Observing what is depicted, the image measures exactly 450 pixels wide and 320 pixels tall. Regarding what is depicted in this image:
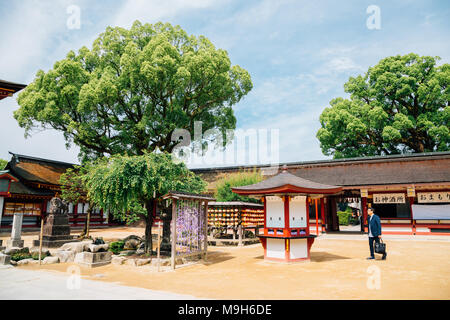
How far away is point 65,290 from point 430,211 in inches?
818

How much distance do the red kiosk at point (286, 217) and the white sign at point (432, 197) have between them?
1226 cm

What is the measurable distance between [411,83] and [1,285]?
31.2 m

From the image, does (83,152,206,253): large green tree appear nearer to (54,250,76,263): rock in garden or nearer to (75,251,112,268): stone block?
(75,251,112,268): stone block

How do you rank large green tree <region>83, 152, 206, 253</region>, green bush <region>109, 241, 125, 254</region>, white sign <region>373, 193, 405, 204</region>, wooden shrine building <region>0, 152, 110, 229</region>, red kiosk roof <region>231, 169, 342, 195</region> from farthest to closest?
1. wooden shrine building <region>0, 152, 110, 229</region>
2. white sign <region>373, 193, 405, 204</region>
3. green bush <region>109, 241, 125, 254</region>
4. large green tree <region>83, 152, 206, 253</region>
5. red kiosk roof <region>231, 169, 342, 195</region>

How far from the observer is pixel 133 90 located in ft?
72.7

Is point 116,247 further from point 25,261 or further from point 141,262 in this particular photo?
point 141,262

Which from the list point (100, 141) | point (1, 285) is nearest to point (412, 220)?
point (1, 285)

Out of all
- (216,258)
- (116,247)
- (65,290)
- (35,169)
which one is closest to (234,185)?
(216,258)

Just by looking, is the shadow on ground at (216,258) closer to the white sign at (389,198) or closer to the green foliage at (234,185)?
the green foliage at (234,185)

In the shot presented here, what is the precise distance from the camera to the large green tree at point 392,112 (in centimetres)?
2517

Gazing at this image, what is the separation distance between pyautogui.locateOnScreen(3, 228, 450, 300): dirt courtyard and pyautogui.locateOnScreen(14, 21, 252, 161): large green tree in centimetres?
1415

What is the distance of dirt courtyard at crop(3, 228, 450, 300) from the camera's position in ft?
20.5


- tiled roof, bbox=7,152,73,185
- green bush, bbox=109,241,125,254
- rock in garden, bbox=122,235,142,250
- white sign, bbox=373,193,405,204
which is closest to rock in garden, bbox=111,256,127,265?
green bush, bbox=109,241,125,254
